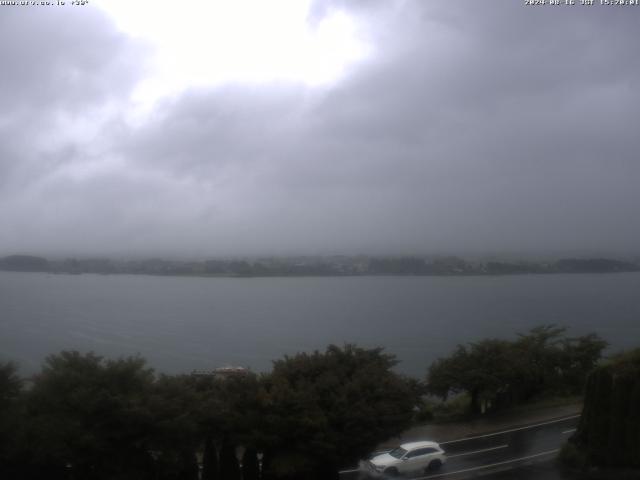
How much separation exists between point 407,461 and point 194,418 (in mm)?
5323

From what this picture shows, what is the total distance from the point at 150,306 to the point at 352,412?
41.1 m

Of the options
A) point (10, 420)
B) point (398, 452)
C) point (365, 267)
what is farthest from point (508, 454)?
point (365, 267)

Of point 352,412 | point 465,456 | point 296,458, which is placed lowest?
point 465,456

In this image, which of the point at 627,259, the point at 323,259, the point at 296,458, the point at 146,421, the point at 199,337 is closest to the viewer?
the point at 146,421

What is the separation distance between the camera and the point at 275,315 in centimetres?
4700

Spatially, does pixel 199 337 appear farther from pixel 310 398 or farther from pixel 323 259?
pixel 323 259

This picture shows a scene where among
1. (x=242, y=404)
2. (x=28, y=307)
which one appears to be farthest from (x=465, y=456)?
(x=28, y=307)

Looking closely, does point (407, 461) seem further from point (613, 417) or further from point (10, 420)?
point (10, 420)

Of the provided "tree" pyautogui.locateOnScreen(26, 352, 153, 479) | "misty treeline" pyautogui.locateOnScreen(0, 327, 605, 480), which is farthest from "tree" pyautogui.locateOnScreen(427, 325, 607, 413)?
"tree" pyautogui.locateOnScreen(26, 352, 153, 479)

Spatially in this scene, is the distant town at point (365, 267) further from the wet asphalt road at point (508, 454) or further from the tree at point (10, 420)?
the tree at point (10, 420)

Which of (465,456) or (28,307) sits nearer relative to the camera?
(465,456)

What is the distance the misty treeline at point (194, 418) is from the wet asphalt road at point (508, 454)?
206cm

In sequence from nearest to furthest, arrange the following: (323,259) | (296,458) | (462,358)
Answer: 1. (296,458)
2. (462,358)
3. (323,259)

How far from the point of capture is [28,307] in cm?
3909
